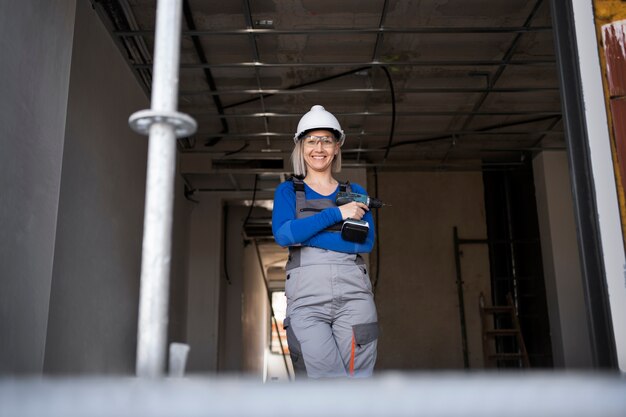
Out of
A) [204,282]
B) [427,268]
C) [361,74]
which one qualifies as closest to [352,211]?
[361,74]

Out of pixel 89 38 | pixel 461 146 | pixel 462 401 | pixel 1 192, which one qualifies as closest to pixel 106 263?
pixel 89 38

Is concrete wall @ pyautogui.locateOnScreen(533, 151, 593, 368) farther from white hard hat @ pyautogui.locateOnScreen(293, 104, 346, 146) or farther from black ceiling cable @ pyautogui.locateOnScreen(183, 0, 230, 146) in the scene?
white hard hat @ pyautogui.locateOnScreen(293, 104, 346, 146)

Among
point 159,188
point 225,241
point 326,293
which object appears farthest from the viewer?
point 225,241

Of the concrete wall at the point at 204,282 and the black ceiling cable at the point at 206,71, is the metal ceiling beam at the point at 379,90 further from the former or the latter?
the concrete wall at the point at 204,282

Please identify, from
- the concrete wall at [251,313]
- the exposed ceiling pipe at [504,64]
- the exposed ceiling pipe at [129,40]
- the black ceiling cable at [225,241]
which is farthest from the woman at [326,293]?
the concrete wall at [251,313]

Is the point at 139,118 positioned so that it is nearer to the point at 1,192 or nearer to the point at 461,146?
the point at 1,192

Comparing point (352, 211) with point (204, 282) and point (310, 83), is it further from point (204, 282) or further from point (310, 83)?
point (204, 282)

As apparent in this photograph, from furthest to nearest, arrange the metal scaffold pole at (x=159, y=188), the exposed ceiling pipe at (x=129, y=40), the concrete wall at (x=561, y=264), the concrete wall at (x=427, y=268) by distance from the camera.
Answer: the concrete wall at (x=427, y=268), the concrete wall at (x=561, y=264), the exposed ceiling pipe at (x=129, y=40), the metal scaffold pole at (x=159, y=188)

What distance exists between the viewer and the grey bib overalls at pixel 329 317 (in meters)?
1.88

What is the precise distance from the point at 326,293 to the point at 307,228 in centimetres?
23

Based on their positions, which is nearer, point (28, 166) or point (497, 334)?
point (28, 166)

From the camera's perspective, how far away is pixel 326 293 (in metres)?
1.93

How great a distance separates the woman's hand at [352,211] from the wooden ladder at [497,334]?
526cm

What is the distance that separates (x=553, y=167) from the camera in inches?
255
